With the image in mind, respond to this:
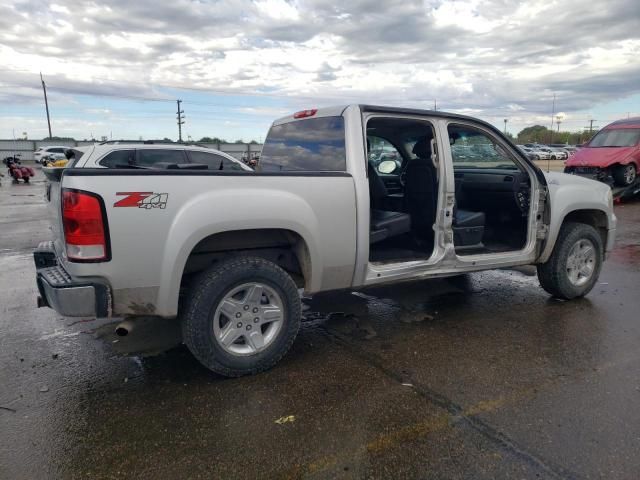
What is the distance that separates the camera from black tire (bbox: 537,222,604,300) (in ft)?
16.6

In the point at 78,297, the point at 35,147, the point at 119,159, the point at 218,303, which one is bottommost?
the point at 218,303

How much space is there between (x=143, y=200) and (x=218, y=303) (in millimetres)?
837

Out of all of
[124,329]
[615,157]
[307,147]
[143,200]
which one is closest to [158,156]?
[307,147]

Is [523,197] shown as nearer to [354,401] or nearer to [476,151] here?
[476,151]

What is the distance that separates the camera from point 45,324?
4520 millimetres

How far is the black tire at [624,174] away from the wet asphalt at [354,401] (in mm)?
10499

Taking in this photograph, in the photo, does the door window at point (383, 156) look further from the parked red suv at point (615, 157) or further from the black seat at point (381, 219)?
the parked red suv at point (615, 157)

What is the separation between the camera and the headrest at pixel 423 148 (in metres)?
4.71

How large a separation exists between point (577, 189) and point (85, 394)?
4.84 m

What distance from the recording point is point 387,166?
5973 mm

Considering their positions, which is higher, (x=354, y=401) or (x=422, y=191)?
(x=422, y=191)

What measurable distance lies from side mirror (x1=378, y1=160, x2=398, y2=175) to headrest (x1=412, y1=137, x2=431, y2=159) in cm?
86

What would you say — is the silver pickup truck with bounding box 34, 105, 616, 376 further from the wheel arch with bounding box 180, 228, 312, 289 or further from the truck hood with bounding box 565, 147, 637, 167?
the truck hood with bounding box 565, 147, 637, 167

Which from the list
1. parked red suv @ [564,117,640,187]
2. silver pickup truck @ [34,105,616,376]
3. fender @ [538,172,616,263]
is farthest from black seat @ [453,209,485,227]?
parked red suv @ [564,117,640,187]
